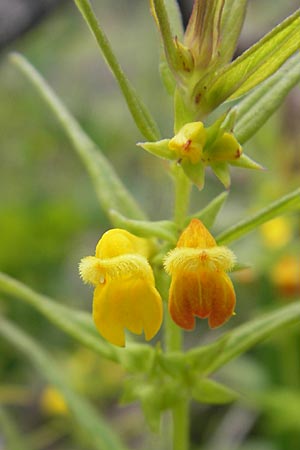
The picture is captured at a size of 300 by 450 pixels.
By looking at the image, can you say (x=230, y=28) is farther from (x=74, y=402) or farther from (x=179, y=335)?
(x=74, y=402)

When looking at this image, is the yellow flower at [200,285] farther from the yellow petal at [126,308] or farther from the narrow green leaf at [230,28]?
the narrow green leaf at [230,28]

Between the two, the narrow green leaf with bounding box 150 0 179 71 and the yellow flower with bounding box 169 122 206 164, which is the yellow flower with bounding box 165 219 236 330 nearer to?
the yellow flower with bounding box 169 122 206 164

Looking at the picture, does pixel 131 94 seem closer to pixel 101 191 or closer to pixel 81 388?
pixel 101 191

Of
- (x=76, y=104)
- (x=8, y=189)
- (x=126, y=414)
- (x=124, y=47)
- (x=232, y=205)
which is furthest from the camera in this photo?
(x=124, y=47)

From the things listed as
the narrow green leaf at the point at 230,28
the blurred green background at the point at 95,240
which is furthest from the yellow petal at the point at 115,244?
the blurred green background at the point at 95,240

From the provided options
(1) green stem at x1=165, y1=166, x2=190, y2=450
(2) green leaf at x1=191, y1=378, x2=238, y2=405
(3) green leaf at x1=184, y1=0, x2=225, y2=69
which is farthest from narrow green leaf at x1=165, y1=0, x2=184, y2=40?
(2) green leaf at x1=191, y1=378, x2=238, y2=405

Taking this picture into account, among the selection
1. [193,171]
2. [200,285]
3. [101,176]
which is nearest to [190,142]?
[193,171]

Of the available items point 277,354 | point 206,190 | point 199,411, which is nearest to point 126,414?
point 199,411
